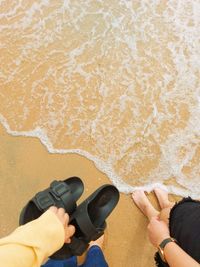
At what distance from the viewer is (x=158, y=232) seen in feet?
4.63

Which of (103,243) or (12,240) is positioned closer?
(12,240)

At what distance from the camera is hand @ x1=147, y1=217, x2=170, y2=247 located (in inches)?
53.9

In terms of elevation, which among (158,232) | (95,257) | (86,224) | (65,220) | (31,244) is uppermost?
(31,244)

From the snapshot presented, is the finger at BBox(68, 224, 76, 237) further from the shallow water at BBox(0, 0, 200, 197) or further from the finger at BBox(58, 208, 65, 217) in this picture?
the shallow water at BBox(0, 0, 200, 197)

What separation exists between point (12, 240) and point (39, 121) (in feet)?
3.64

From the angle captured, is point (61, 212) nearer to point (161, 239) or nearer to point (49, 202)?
point (49, 202)

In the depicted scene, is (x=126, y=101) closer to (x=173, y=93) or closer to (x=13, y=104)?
(x=173, y=93)

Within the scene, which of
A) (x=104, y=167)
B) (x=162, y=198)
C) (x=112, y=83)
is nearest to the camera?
(x=162, y=198)

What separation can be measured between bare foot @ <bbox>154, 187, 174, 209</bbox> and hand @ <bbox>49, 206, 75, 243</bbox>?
562mm

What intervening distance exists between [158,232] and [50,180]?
2.16 feet

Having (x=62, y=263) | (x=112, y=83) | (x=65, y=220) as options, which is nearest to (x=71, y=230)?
(x=65, y=220)

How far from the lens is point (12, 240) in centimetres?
102

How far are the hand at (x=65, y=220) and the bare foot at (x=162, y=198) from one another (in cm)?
56

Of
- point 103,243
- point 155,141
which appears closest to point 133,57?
point 155,141
